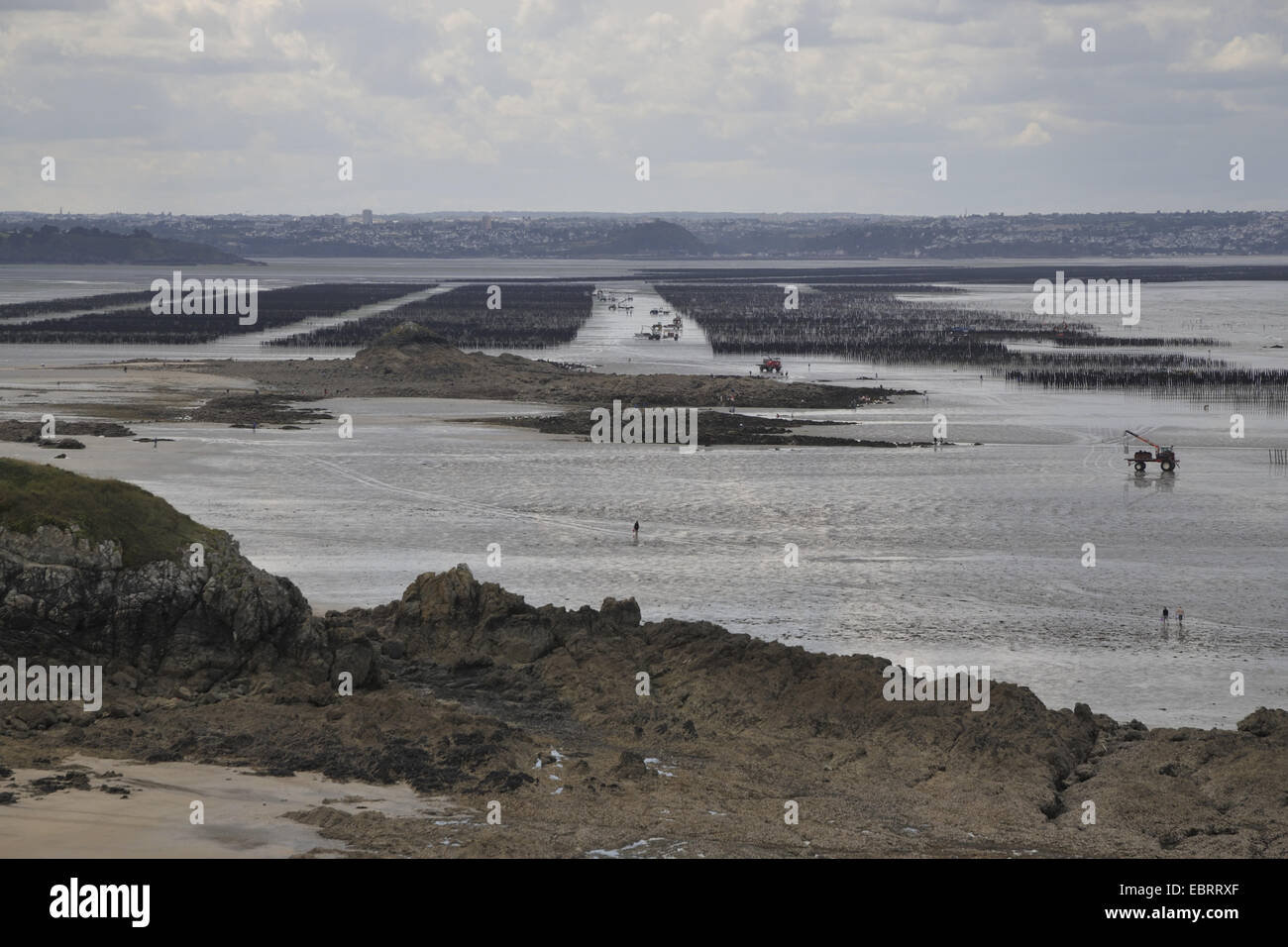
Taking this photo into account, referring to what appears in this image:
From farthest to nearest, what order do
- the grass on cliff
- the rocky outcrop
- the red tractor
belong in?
the red tractor
the grass on cliff
the rocky outcrop

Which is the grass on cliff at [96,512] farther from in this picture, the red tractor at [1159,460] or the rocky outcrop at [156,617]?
the red tractor at [1159,460]

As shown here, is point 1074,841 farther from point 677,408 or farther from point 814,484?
point 677,408

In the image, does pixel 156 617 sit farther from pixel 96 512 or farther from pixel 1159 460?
pixel 1159 460

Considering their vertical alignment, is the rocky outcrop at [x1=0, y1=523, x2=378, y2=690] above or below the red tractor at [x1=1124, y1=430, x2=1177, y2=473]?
below

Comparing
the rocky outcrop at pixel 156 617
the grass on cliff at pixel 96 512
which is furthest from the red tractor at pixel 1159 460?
the grass on cliff at pixel 96 512

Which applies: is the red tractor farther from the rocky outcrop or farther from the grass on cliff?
the grass on cliff

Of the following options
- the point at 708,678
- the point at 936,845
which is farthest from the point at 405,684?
the point at 936,845

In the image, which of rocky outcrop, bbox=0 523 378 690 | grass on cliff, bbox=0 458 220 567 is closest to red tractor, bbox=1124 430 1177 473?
rocky outcrop, bbox=0 523 378 690

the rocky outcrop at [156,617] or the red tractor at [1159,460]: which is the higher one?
the red tractor at [1159,460]
